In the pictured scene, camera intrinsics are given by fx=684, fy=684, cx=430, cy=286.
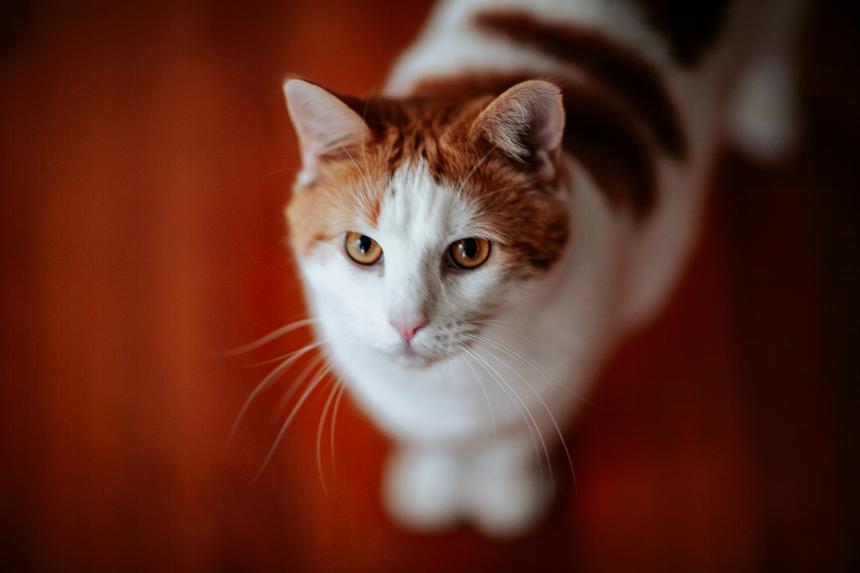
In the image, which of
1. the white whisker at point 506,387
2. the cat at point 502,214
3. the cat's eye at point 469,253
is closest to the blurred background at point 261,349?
the cat at point 502,214

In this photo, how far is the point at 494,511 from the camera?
4.89ft

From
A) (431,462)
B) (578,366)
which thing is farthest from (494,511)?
(578,366)

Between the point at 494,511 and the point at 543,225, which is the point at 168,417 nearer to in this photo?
the point at 494,511

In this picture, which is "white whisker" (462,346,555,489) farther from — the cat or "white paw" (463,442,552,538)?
"white paw" (463,442,552,538)

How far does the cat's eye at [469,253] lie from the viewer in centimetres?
88

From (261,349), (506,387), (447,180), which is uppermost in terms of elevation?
(447,180)

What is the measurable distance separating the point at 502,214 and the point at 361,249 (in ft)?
0.62

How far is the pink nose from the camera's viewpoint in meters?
0.84

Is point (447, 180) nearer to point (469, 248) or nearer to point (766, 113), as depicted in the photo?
point (469, 248)

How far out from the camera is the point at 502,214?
0.88m

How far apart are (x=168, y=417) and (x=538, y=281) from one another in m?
1.07

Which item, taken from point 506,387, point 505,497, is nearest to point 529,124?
point 506,387

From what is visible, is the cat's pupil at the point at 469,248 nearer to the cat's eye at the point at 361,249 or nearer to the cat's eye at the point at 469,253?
the cat's eye at the point at 469,253

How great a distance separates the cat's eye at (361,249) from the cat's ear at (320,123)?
12 centimetres
